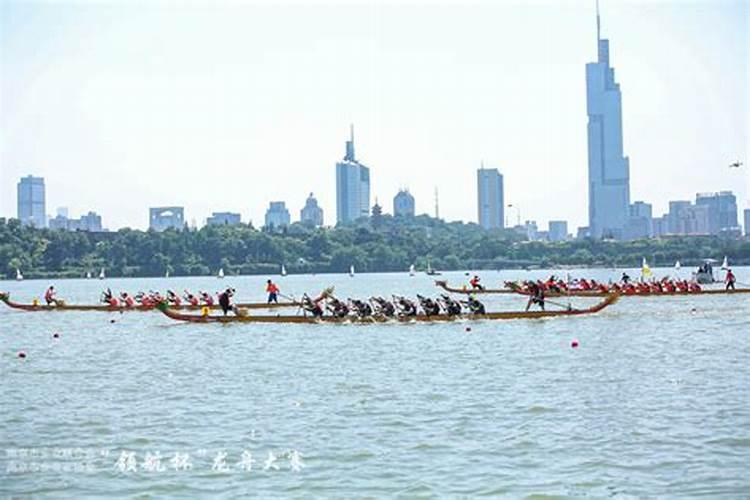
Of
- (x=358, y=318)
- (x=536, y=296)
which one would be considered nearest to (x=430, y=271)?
(x=536, y=296)

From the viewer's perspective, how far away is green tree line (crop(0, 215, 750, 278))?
499 feet

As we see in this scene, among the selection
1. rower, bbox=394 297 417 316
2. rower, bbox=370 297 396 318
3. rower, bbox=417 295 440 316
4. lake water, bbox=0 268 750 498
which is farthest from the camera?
rower, bbox=370 297 396 318

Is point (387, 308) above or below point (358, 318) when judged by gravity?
above

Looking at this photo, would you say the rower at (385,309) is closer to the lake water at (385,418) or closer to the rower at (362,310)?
the rower at (362,310)

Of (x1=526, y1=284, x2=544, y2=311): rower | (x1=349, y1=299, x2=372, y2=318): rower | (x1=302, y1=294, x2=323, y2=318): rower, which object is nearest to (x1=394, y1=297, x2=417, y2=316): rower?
(x1=349, y1=299, x2=372, y2=318): rower

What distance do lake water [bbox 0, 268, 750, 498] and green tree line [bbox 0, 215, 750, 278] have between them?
119924 millimetres

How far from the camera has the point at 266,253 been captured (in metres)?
166

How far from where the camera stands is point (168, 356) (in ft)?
106

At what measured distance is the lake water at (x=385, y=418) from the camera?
14992mm

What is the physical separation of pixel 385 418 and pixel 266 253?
147748 millimetres

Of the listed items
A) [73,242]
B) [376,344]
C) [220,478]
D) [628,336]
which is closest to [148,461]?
[220,478]

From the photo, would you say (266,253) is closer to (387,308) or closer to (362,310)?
(387,308)

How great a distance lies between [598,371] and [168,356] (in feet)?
41.5

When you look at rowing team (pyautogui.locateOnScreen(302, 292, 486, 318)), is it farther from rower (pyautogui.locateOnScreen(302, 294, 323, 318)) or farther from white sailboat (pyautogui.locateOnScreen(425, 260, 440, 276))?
white sailboat (pyautogui.locateOnScreen(425, 260, 440, 276))
